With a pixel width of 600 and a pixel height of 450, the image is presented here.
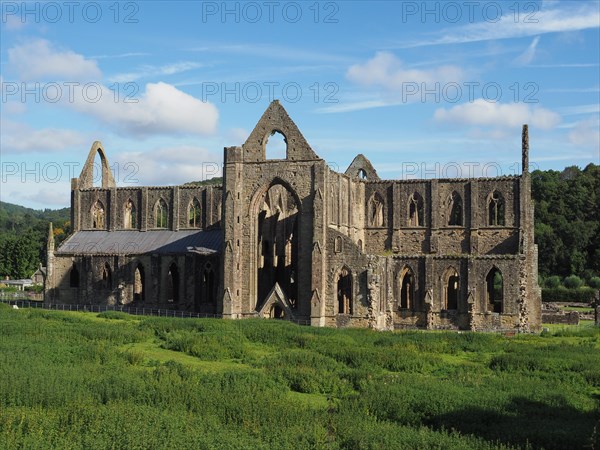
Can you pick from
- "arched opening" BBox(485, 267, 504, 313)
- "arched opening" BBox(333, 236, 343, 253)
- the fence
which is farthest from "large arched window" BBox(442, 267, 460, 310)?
the fence

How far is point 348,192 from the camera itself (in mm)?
54500

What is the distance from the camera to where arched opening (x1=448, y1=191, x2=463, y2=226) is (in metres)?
55.8

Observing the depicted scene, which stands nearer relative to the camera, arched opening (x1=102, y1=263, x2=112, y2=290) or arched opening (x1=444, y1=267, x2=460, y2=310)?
arched opening (x1=444, y1=267, x2=460, y2=310)

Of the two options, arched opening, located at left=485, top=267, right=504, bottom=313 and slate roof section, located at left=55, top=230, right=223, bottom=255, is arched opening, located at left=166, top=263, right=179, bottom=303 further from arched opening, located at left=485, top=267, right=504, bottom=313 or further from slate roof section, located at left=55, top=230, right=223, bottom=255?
arched opening, located at left=485, top=267, right=504, bottom=313

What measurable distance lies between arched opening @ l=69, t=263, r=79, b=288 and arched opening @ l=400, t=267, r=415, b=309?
2518 centimetres

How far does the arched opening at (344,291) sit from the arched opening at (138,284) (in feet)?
50.8

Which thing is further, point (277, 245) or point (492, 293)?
point (492, 293)

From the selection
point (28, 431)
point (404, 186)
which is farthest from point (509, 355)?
point (404, 186)

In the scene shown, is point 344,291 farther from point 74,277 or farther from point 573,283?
point 573,283

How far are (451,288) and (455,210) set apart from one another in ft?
20.7

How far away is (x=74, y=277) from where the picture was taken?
5988cm

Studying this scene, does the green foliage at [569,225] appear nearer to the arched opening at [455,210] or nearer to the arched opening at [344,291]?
the arched opening at [455,210]

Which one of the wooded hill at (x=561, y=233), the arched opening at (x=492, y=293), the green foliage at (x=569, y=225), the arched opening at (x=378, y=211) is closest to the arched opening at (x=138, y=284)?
the arched opening at (x=378, y=211)

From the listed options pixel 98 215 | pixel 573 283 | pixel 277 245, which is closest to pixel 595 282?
pixel 573 283
